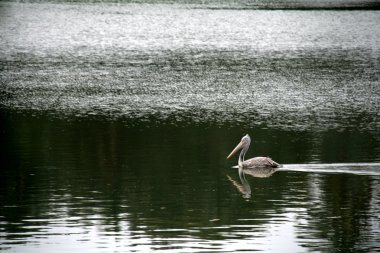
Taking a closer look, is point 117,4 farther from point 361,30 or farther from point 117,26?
point 361,30

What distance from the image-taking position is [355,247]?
55.4 feet

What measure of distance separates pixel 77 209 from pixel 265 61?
1327 inches

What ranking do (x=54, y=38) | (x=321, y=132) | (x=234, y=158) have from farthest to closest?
(x=54, y=38) < (x=321, y=132) < (x=234, y=158)

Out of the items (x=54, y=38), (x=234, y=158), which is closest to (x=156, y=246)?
(x=234, y=158)

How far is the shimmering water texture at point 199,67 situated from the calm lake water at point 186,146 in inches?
3.9

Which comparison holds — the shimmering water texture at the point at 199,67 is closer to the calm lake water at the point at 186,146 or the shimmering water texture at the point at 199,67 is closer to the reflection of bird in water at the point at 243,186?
the calm lake water at the point at 186,146

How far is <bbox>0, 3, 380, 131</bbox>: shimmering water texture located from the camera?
3469 centimetres

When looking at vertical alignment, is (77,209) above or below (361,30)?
below

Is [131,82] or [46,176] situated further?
[131,82]

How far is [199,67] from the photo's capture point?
48.7m

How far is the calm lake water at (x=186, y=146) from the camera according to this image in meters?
17.9

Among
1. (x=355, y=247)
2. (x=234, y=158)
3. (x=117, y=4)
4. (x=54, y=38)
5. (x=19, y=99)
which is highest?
(x=117, y=4)

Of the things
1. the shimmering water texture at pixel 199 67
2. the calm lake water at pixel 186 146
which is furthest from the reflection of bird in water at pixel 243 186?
the shimmering water texture at pixel 199 67

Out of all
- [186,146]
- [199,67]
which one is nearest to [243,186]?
[186,146]
